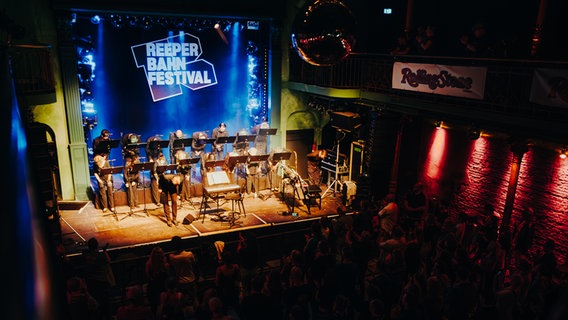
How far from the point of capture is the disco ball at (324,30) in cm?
374

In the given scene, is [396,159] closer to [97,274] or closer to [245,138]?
[245,138]

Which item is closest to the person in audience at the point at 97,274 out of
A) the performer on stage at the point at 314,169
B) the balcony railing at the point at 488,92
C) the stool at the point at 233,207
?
the stool at the point at 233,207

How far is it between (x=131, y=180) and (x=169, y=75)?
13.4 ft

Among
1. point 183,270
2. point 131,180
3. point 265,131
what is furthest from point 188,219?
point 183,270

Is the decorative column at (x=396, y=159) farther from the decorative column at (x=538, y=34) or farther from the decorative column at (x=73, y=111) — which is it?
the decorative column at (x=73, y=111)

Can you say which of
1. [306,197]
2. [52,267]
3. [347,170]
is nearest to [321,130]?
[347,170]

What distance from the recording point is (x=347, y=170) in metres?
14.8

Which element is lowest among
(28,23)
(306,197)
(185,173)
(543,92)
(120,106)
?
(306,197)

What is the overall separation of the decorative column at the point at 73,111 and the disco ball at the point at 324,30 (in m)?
10.8

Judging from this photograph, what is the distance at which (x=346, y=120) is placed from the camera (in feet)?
45.6

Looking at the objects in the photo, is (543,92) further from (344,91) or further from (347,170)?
(347,170)

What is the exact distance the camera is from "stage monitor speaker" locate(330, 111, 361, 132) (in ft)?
44.5

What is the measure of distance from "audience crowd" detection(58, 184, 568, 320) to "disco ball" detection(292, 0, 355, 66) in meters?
3.32

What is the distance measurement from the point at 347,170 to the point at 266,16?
5.73 metres
